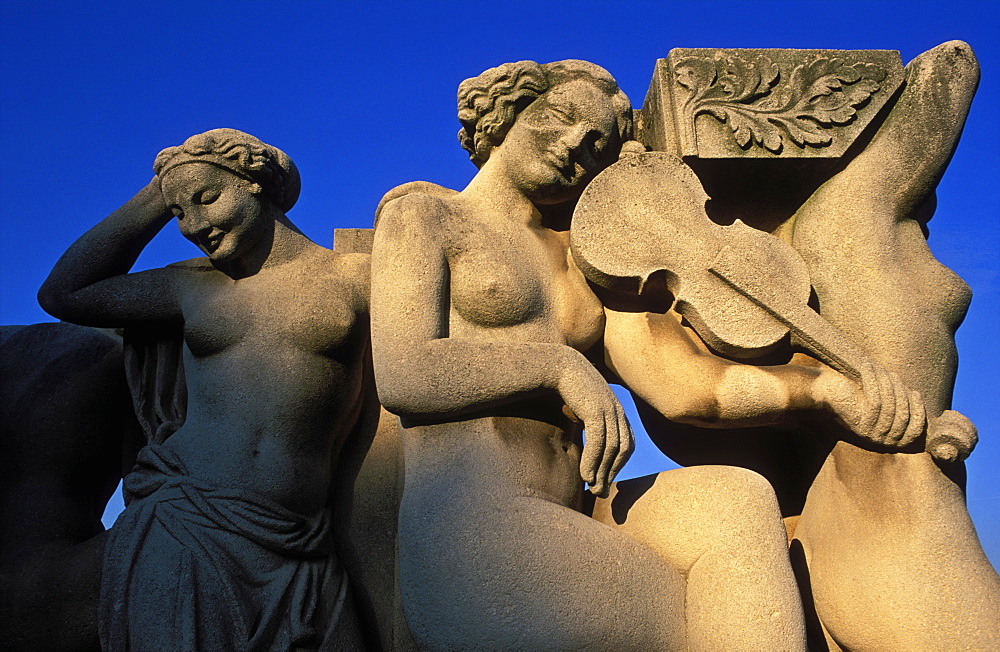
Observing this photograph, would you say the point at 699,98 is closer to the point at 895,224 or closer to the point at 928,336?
the point at 895,224

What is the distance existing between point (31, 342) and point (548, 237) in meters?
2.46

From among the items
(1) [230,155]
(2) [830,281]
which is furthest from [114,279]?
(2) [830,281]

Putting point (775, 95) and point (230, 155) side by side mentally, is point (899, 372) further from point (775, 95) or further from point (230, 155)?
point (230, 155)

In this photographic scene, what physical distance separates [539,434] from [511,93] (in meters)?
1.39

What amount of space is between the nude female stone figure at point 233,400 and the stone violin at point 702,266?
3.48 ft

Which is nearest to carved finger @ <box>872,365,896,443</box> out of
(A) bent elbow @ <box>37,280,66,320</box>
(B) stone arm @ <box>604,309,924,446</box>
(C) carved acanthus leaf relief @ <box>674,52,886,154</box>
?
(B) stone arm @ <box>604,309,924,446</box>

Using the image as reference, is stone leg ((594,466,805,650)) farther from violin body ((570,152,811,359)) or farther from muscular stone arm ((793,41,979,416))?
muscular stone arm ((793,41,979,416))

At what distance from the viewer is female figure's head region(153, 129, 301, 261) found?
150 inches

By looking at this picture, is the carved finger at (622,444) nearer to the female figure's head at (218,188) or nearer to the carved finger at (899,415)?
the carved finger at (899,415)

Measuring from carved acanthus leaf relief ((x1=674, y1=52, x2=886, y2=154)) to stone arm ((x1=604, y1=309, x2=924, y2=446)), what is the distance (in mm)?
910

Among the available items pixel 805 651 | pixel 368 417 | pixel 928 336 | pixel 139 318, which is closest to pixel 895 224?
pixel 928 336

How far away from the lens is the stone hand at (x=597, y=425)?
3162mm

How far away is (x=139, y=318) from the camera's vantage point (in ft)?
13.0

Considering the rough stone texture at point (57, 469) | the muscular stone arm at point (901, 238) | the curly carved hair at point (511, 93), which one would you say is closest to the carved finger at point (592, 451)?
the muscular stone arm at point (901, 238)
